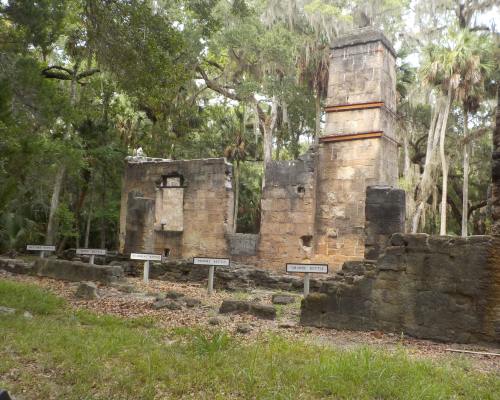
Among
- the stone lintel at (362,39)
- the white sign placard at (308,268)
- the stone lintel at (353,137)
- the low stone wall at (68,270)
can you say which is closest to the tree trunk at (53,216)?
the low stone wall at (68,270)

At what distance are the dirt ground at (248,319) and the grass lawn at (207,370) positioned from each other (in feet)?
1.79

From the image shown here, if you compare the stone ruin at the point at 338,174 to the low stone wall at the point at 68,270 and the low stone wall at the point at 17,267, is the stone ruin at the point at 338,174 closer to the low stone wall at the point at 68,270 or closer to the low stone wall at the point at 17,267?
the low stone wall at the point at 68,270

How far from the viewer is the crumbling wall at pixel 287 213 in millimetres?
11969

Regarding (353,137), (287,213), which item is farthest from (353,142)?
(287,213)

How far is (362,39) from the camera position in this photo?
11703mm

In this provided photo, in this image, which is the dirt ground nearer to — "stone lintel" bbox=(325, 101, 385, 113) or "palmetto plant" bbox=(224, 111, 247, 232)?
"stone lintel" bbox=(325, 101, 385, 113)

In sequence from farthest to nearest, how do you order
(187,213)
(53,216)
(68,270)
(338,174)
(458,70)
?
(458,70) → (53,216) → (187,213) → (338,174) → (68,270)

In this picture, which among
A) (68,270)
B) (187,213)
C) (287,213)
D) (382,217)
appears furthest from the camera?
(187,213)

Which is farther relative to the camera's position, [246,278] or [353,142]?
[353,142]

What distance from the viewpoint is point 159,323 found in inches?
267

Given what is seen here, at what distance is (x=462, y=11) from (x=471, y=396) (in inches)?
898

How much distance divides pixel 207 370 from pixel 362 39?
9.48m

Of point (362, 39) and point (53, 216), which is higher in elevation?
point (362, 39)

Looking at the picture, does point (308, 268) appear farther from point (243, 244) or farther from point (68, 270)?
point (68, 270)
